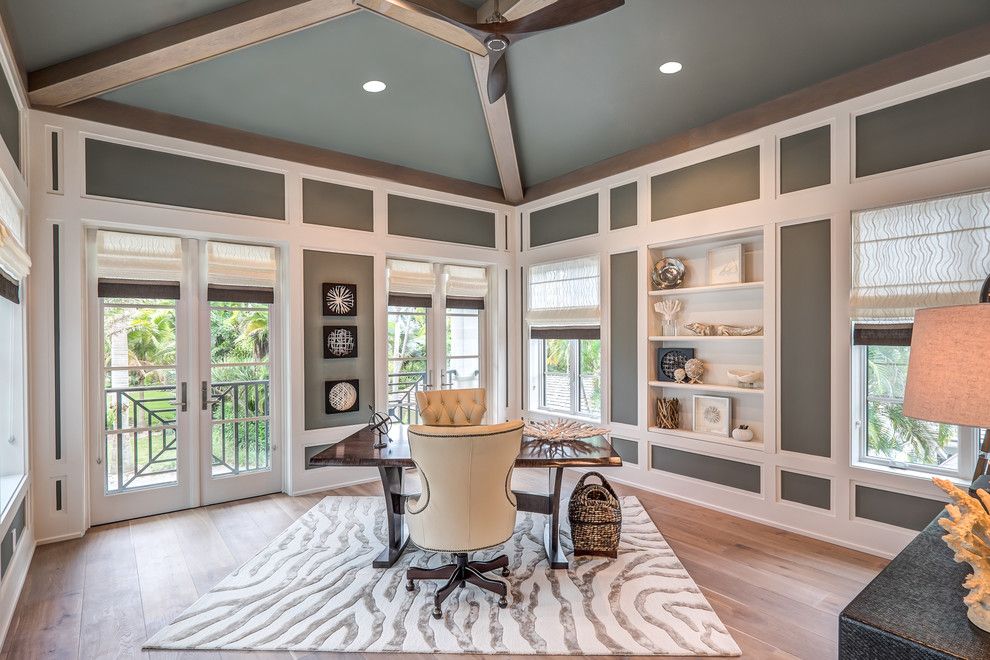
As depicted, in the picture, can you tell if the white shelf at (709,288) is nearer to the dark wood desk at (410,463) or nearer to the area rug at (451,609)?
the dark wood desk at (410,463)

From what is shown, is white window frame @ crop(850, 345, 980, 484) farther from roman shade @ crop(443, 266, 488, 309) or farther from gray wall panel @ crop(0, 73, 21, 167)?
gray wall panel @ crop(0, 73, 21, 167)

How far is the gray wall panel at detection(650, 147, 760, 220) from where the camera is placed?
3883mm

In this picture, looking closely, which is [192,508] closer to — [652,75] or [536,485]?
[536,485]

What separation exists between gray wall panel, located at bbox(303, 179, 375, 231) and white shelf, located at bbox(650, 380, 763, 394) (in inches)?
121

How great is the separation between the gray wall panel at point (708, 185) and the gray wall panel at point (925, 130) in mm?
705

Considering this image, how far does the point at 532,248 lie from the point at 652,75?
2.28 metres

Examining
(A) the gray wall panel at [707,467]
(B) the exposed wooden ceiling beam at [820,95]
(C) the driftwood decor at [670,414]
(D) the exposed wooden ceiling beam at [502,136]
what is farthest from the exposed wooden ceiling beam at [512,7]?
(A) the gray wall panel at [707,467]

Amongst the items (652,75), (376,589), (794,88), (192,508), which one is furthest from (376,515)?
(794,88)

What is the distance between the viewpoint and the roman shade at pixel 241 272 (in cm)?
423

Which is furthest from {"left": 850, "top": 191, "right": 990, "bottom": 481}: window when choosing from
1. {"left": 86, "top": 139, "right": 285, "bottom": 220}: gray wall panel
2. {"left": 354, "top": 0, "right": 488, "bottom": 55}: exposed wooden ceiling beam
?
{"left": 86, "top": 139, "right": 285, "bottom": 220}: gray wall panel

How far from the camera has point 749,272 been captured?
13.4 feet

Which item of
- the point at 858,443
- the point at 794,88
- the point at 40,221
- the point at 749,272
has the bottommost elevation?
the point at 858,443

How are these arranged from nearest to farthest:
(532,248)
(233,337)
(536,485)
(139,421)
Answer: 1. (139,421)
2. (233,337)
3. (536,485)
4. (532,248)

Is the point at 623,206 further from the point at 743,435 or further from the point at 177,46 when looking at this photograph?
the point at 177,46
